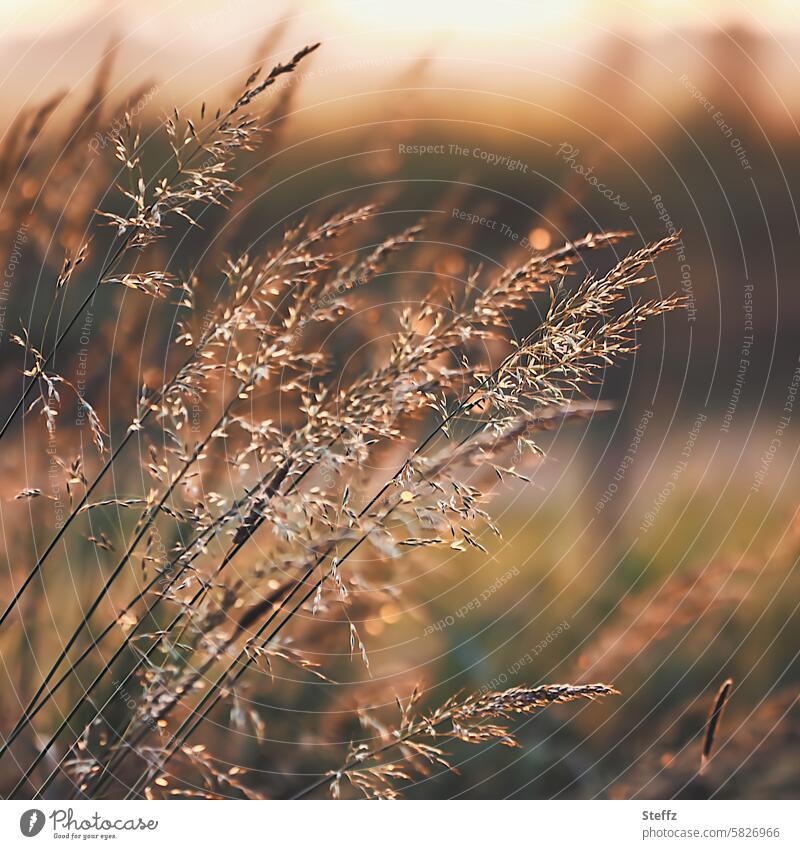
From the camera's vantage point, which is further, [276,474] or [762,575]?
[762,575]

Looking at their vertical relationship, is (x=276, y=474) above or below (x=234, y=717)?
above

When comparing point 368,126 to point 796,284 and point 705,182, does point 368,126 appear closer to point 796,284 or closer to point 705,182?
point 705,182

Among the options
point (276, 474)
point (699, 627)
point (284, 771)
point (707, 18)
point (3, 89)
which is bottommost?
point (284, 771)

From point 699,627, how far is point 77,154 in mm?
974

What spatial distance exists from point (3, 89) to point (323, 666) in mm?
813

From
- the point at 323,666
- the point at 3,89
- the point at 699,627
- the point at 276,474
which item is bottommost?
the point at 323,666

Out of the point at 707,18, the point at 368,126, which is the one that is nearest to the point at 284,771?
the point at 368,126

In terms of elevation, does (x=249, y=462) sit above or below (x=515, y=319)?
below

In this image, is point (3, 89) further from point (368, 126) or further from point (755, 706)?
point (755, 706)

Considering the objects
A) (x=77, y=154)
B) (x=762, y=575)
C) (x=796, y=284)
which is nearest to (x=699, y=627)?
(x=762, y=575)

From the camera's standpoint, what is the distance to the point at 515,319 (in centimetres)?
81

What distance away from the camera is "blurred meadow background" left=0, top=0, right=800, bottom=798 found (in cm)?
81

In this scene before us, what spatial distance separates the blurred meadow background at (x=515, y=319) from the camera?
2.65 ft

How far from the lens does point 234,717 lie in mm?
773
